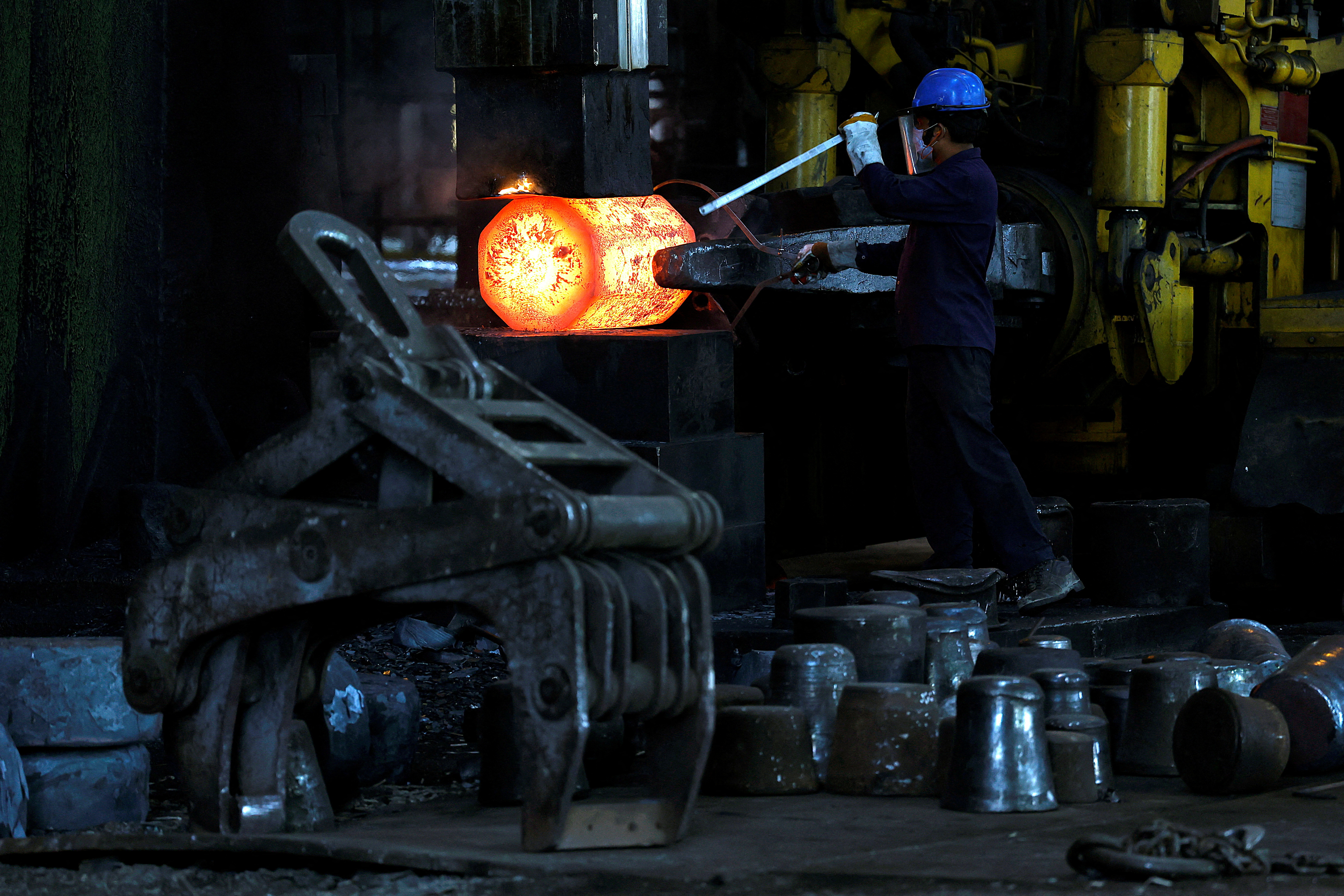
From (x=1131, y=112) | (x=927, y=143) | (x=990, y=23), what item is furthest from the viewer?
(x=990, y=23)

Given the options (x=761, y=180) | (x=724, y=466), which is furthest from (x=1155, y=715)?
(x=761, y=180)

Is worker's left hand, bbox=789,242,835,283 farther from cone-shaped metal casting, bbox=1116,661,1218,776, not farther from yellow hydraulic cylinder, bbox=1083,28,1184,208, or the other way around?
cone-shaped metal casting, bbox=1116,661,1218,776

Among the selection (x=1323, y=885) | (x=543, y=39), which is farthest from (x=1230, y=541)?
(x=1323, y=885)

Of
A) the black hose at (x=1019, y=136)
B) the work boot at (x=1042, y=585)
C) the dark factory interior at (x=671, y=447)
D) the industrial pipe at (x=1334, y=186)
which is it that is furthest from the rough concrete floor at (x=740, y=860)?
the industrial pipe at (x=1334, y=186)

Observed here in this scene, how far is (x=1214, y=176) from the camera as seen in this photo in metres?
7.35

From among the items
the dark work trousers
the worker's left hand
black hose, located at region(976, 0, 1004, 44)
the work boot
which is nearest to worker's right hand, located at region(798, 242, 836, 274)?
the worker's left hand

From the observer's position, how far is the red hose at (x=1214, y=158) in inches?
290

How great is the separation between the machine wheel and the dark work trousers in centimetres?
169

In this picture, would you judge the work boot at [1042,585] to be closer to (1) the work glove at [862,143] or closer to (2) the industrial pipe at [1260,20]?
(1) the work glove at [862,143]

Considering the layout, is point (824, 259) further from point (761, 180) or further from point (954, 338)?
point (954, 338)

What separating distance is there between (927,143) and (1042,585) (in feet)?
4.58

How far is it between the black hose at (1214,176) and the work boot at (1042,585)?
233 cm

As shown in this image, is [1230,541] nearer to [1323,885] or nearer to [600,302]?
[600,302]

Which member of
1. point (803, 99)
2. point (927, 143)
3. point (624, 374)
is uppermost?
point (803, 99)
